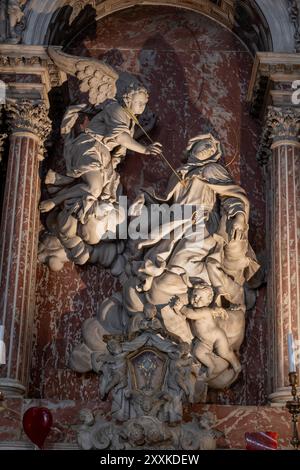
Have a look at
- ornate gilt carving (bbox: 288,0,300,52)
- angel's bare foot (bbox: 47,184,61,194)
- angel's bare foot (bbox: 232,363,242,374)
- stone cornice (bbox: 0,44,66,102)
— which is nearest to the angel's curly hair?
stone cornice (bbox: 0,44,66,102)

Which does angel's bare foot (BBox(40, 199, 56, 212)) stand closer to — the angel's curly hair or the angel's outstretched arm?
the angel's outstretched arm

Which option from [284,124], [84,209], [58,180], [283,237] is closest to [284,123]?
[284,124]

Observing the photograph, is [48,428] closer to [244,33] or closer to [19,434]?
[19,434]

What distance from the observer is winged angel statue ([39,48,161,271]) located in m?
11.2

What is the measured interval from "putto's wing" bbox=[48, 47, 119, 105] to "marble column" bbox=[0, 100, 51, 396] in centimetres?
71

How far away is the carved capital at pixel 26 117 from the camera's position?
11.2m

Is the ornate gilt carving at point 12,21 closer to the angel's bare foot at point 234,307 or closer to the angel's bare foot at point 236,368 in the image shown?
the angel's bare foot at point 234,307

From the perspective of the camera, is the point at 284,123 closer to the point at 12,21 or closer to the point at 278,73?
the point at 278,73

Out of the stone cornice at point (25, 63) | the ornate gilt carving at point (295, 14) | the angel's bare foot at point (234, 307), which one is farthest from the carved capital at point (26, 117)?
the ornate gilt carving at point (295, 14)

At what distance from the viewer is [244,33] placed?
40.8 feet

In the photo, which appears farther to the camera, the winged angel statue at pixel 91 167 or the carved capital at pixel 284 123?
the carved capital at pixel 284 123

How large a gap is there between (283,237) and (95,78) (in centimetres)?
311

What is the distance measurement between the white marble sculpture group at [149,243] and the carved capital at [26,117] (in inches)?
19.6

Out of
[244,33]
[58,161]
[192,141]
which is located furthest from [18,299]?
[244,33]
